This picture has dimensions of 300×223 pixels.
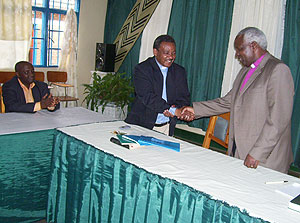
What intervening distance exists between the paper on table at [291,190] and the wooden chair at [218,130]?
4.05ft

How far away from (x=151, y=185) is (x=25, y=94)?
2.30 metres

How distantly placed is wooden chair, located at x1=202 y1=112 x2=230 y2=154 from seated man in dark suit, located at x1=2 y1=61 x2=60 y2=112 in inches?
61.8

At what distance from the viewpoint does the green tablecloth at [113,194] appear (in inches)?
73.2

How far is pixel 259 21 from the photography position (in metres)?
5.27

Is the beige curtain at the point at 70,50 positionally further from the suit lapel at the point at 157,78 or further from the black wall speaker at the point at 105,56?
the suit lapel at the point at 157,78

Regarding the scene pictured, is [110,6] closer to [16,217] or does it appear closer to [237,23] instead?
[237,23]

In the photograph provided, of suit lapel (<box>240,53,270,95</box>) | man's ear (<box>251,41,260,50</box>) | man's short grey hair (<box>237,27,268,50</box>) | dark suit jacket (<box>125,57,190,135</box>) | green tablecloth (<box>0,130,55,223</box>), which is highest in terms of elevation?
man's short grey hair (<box>237,27,268,50</box>)

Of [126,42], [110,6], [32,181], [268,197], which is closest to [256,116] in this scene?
[268,197]

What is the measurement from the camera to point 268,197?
72.8 inches

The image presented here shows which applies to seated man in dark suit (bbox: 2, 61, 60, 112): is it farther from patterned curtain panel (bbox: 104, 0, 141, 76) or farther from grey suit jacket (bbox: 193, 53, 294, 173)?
patterned curtain panel (bbox: 104, 0, 141, 76)

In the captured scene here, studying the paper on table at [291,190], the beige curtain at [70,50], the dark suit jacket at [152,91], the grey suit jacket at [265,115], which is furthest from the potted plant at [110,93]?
the paper on table at [291,190]

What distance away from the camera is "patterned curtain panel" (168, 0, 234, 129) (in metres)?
5.77

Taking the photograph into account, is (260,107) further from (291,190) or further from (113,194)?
(113,194)

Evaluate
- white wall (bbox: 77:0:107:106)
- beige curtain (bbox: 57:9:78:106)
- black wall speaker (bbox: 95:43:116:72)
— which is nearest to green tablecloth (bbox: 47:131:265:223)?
black wall speaker (bbox: 95:43:116:72)
